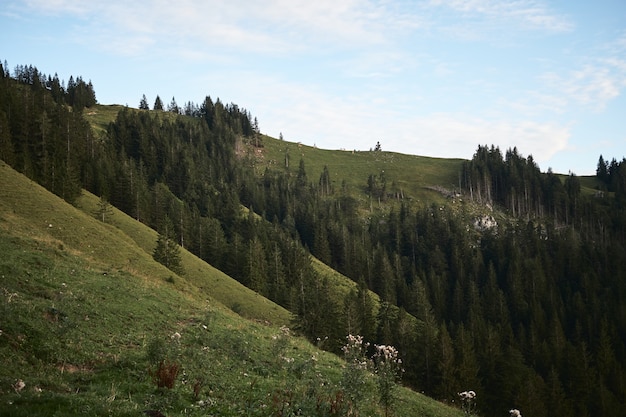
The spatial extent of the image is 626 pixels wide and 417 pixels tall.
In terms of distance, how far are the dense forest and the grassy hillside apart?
95.8 feet

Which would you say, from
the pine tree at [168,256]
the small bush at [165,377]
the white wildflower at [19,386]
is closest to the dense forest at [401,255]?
the pine tree at [168,256]

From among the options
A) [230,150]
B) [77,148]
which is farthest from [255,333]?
[230,150]

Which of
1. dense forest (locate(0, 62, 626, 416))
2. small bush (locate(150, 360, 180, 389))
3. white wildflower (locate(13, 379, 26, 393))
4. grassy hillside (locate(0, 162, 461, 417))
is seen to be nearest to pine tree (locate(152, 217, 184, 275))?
dense forest (locate(0, 62, 626, 416))

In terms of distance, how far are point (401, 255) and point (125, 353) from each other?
147 metres

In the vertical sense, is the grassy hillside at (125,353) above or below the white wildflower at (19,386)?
below

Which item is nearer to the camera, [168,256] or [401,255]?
[168,256]

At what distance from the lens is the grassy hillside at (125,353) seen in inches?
470

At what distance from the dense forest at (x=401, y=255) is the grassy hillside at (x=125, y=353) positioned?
2921cm

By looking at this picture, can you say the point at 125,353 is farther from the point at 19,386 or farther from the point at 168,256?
the point at 168,256

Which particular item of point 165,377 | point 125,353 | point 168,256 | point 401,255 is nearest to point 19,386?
point 165,377

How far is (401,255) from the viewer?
15825 cm

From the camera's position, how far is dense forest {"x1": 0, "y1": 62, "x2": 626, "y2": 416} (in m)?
68.2

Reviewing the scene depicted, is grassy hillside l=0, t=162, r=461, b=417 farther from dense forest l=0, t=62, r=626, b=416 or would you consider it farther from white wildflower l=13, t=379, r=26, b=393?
dense forest l=0, t=62, r=626, b=416

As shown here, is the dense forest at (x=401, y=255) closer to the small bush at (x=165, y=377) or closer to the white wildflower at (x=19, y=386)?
the small bush at (x=165, y=377)
